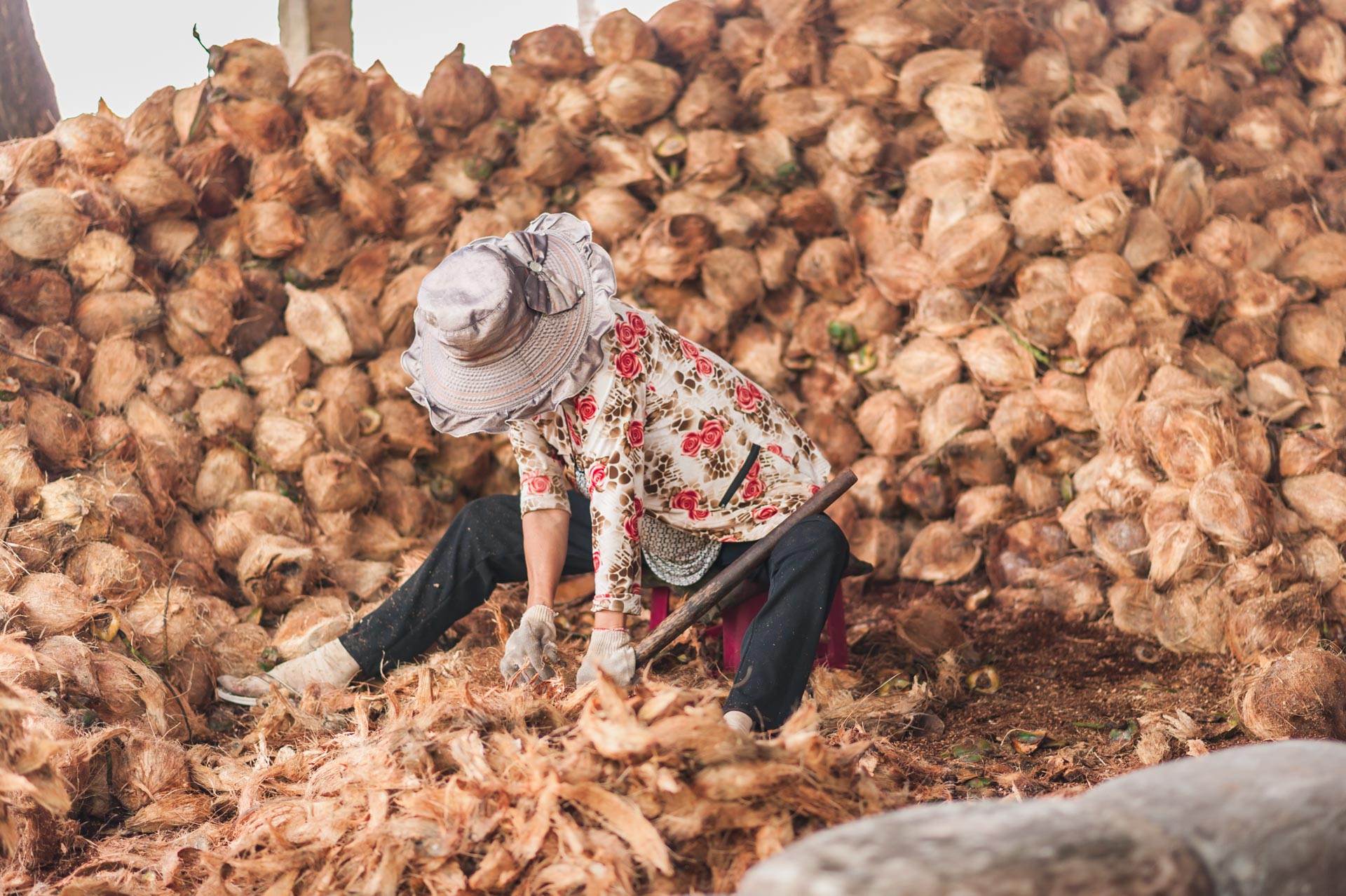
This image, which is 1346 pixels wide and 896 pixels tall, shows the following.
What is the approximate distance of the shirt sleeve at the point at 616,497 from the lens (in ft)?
7.19

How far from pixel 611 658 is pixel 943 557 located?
5.01 ft

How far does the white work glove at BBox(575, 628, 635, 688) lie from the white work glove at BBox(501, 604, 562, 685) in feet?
→ 0.37

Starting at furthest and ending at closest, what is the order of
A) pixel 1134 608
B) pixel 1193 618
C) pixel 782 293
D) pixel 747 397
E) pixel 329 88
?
pixel 782 293 < pixel 329 88 < pixel 1134 608 < pixel 1193 618 < pixel 747 397

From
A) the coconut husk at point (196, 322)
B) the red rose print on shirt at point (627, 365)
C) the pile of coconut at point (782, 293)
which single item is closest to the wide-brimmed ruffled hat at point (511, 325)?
the red rose print on shirt at point (627, 365)

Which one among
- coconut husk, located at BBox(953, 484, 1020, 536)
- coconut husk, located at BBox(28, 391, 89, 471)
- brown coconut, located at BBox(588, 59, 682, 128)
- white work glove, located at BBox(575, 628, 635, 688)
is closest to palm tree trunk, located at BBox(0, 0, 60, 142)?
coconut husk, located at BBox(28, 391, 89, 471)

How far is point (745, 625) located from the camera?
260 cm

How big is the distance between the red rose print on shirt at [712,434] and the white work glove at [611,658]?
1.60ft

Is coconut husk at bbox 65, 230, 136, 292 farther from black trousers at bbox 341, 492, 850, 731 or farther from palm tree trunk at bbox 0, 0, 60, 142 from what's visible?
black trousers at bbox 341, 492, 850, 731

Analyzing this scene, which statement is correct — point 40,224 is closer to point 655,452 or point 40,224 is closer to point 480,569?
point 480,569

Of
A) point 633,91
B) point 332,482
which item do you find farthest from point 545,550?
point 633,91

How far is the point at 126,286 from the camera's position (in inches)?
128

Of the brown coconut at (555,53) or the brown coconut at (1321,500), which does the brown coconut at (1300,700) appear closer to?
the brown coconut at (1321,500)

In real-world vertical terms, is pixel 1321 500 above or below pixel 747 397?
below

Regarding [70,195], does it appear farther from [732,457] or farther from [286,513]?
[732,457]
